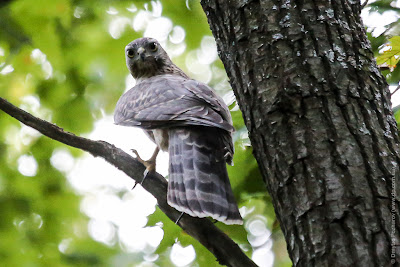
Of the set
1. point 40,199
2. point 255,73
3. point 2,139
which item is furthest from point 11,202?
point 255,73

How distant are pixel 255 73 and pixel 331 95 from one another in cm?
32

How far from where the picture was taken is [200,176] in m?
2.54

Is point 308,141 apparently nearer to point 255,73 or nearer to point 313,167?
point 313,167

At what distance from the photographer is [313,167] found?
5.16 ft

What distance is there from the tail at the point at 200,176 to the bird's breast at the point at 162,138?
1.40 feet

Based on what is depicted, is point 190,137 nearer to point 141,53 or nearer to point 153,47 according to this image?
point 141,53

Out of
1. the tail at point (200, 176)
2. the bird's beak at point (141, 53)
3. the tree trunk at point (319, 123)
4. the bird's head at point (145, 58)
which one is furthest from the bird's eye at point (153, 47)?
the tree trunk at point (319, 123)

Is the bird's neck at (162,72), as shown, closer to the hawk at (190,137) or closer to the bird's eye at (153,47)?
the bird's eye at (153,47)

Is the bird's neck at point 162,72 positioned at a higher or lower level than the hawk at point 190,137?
higher

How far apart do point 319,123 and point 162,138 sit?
1.85 m

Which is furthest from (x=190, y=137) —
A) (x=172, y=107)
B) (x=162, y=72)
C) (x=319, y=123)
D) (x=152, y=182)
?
(x=162, y=72)

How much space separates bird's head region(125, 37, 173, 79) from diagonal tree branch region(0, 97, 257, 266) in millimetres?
1973

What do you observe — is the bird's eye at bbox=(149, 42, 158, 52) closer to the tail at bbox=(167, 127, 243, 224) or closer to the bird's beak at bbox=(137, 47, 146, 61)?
the bird's beak at bbox=(137, 47, 146, 61)

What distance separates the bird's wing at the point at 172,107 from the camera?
2656mm
